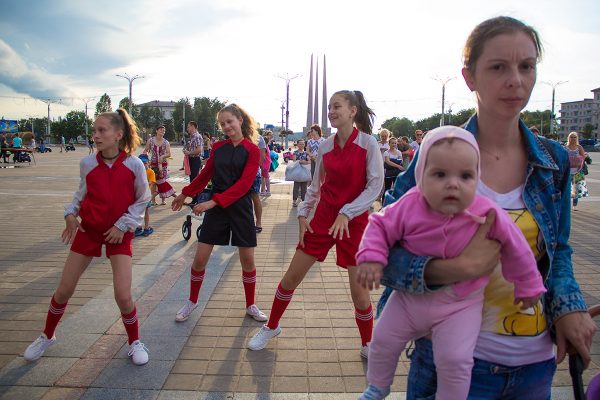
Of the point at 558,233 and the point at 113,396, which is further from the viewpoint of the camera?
the point at 113,396

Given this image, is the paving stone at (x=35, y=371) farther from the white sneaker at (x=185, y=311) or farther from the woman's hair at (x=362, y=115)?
the woman's hair at (x=362, y=115)

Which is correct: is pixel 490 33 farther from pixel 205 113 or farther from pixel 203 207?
pixel 205 113

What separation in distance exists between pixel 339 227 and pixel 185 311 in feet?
6.28

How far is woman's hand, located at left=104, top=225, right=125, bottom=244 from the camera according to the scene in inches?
136

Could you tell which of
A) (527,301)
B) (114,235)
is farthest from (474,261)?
(114,235)

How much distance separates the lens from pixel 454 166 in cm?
144

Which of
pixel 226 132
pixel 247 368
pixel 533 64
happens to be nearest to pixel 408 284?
pixel 533 64

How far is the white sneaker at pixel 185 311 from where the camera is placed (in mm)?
4402

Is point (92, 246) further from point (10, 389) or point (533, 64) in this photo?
point (533, 64)

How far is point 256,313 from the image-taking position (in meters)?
4.54

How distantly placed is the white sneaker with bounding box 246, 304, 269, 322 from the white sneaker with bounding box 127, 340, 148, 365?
111 centimetres

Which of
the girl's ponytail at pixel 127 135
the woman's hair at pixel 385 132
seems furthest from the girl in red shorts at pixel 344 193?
the woman's hair at pixel 385 132

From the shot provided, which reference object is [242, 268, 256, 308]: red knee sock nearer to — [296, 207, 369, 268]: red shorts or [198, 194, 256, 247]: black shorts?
[198, 194, 256, 247]: black shorts

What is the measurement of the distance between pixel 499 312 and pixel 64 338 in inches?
141
